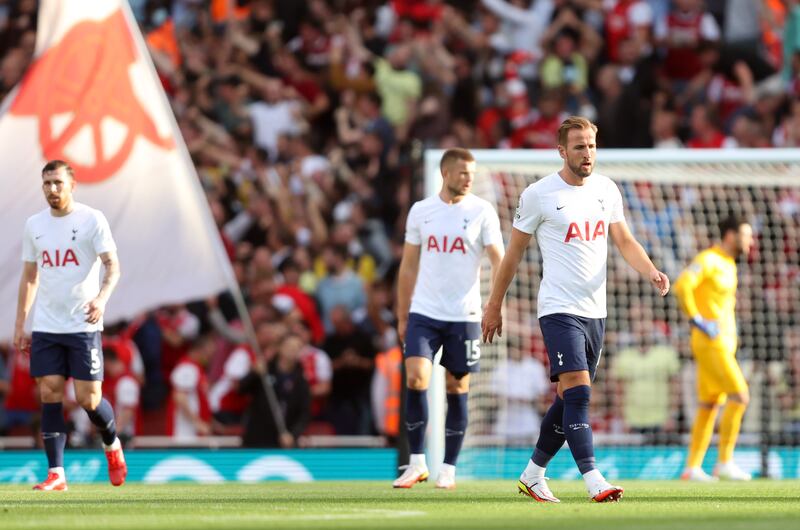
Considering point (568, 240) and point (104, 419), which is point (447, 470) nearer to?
point (104, 419)

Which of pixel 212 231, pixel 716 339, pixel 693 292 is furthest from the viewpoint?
pixel 212 231

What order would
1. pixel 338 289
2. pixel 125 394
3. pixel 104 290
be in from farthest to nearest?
1. pixel 338 289
2. pixel 125 394
3. pixel 104 290

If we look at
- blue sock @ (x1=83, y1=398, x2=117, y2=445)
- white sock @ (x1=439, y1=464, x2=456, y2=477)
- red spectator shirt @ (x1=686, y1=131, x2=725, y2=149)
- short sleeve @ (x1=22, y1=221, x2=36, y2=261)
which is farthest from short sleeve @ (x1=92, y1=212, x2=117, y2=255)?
red spectator shirt @ (x1=686, y1=131, x2=725, y2=149)

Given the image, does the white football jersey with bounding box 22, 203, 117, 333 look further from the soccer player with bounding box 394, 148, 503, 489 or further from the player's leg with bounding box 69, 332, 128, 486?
the soccer player with bounding box 394, 148, 503, 489

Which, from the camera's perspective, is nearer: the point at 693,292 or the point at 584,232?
the point at 584,232

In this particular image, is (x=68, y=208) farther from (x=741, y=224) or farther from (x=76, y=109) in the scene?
(x=741, y=224)

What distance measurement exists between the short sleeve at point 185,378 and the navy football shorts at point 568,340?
777cm

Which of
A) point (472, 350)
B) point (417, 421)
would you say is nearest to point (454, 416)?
point (417, 421)

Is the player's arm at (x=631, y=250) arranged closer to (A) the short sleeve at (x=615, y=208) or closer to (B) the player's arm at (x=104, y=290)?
(A) the short sleeve at (x=615, y=208)

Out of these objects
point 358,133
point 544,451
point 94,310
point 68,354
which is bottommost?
point 544,451

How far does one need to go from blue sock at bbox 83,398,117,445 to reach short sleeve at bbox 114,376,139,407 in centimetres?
453

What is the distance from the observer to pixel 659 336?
15.9m

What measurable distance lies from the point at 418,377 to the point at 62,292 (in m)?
2.57

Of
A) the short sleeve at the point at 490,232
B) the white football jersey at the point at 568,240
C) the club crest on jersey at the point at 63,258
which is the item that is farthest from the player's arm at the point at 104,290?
the white football jersey at the point at 568,240
